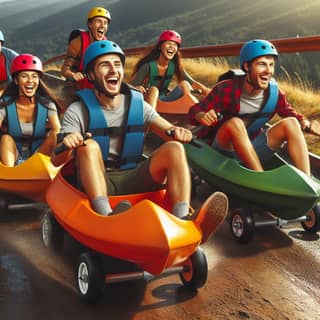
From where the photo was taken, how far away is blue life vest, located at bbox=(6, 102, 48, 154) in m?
5.62

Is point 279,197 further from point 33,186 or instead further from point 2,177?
point 2,177

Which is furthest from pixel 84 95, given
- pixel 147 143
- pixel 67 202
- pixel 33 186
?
pixel 147 143

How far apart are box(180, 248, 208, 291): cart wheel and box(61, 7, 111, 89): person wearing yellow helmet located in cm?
459

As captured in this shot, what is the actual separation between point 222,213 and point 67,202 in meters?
1.07

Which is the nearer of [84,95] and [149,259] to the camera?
[149,259]

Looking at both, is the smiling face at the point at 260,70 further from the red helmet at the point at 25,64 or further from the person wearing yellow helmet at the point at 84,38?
the person wearing yellow helmet at the point at 84,38

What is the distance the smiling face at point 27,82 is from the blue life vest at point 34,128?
15 cm

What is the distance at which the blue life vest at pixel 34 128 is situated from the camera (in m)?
5.62

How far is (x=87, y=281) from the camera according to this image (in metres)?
3.54

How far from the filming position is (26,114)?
5.73 meters

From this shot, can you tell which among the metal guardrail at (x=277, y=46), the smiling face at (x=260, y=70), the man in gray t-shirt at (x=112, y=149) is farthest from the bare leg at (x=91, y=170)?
the metal guardrail at (x=277, y=46)

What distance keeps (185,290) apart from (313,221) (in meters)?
1.57

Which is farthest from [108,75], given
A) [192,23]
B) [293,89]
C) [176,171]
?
[192,23]

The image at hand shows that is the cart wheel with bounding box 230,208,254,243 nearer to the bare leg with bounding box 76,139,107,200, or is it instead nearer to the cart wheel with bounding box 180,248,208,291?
the cart wheel with bounding box 180,248,208,291
